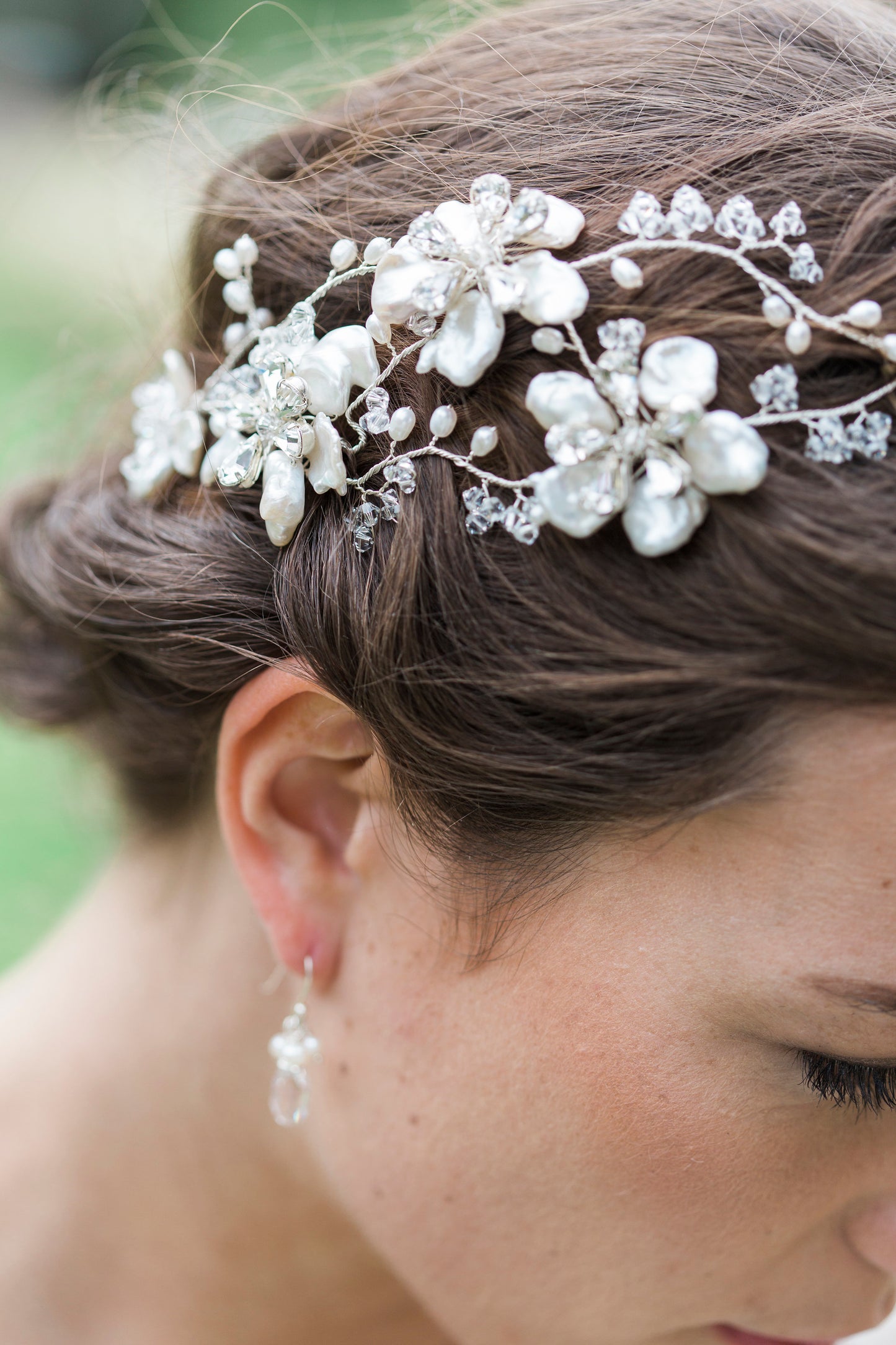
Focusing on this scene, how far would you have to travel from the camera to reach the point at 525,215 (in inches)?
32.4

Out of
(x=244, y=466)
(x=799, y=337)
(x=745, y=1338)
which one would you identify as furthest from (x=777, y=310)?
(x=745, y=1338)

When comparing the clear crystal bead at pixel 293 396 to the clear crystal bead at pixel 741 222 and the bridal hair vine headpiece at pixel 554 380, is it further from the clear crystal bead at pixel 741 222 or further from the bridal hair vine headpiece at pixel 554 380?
the clear crystal bead at pixel 741 222

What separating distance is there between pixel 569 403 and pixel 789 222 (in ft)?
0.67

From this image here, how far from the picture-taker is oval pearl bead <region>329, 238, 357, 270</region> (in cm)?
96

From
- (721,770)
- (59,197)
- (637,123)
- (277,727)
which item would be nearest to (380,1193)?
(277,727)

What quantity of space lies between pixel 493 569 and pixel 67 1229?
107 cm

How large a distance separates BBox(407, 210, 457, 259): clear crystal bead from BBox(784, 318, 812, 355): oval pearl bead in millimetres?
259

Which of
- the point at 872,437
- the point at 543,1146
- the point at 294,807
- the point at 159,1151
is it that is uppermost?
the point at 872,437

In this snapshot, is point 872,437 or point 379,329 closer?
point 872,437

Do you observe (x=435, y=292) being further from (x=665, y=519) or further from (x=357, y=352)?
(x=665, y=519)

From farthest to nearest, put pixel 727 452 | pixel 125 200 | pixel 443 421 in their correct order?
pixel 125 200 < pixel 443 421 < pixel 727 452

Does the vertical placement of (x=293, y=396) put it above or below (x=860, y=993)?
above

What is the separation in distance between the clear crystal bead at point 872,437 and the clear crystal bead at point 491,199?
1.01ft

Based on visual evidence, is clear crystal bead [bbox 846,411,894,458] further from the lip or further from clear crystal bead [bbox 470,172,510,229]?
the lip
